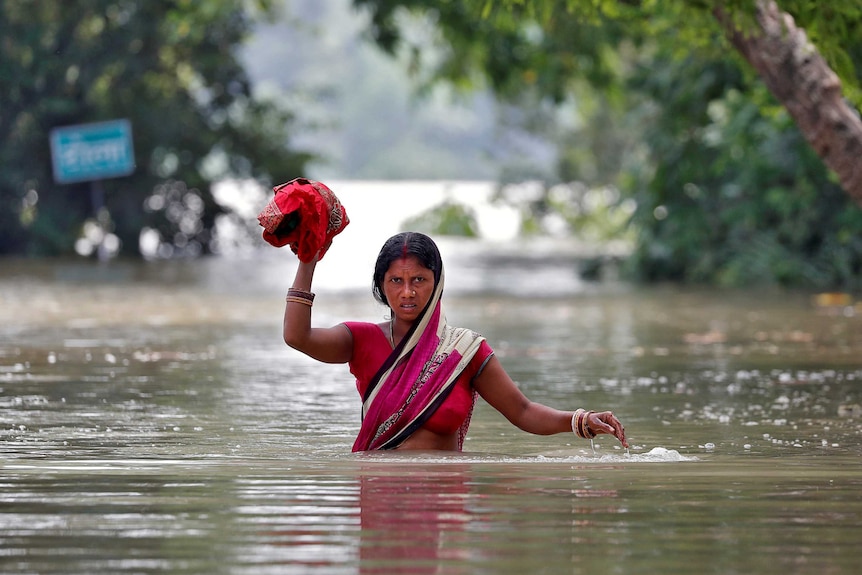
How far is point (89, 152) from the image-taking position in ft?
84.1

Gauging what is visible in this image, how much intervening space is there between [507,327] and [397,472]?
28.3 ft

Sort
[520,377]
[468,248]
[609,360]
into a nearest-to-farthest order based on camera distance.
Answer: [520,377] → [609,360] → [468,248]

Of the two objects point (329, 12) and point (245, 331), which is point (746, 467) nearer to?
point (245, 331)

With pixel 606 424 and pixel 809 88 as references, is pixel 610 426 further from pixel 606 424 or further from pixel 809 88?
pixel 809 88

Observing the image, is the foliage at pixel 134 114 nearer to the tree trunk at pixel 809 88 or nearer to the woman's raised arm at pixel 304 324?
the tree trunk at pixel 809 88

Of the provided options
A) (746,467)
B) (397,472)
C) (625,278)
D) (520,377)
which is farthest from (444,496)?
(625,278)

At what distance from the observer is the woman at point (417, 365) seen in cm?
588

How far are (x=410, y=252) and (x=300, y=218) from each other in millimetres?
445

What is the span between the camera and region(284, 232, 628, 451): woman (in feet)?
19.3

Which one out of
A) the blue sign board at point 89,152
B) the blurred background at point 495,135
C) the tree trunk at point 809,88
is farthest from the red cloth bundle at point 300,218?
the blue sign board at point 89,152

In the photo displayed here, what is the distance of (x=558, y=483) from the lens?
5.46m

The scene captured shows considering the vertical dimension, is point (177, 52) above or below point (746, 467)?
above

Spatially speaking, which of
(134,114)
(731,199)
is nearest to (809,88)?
(731,199)

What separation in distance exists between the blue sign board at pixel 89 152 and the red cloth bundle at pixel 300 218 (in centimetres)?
2014
